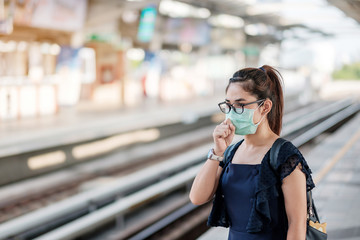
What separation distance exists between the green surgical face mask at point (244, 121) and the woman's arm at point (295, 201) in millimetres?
257

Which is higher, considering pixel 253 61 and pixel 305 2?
pixel 305 2

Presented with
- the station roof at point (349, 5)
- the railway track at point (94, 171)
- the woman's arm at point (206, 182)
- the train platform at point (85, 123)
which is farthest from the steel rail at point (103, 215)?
the train platform at point (85, 123)

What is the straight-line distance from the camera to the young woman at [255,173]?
1.54 meters

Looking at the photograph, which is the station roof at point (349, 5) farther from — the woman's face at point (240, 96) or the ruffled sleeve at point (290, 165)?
the ruffled sleeve at point (290, 165)

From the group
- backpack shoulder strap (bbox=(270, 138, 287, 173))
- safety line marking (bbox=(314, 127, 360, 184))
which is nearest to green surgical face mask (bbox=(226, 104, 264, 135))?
backpack shoulder strap (bbox=(270, 138, 287, 173))

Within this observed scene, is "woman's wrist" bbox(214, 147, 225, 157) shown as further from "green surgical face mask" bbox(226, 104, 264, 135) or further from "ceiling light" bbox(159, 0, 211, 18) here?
"ceiling light" bbox(159, 0, 211, 18)

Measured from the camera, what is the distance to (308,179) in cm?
161

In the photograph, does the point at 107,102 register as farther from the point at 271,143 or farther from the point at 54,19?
the point at 271,143

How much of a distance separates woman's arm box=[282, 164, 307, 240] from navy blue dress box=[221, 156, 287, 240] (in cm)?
6

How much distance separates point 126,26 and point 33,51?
13.7 feet

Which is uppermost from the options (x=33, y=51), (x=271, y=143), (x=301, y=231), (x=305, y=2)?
(x=305, y=2)

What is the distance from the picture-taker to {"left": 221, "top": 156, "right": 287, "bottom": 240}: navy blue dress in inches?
62.4

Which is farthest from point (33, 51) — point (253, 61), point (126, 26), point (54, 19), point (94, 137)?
point (253, 61)

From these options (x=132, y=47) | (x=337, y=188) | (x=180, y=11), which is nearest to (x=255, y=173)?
(x=337, y=188)
